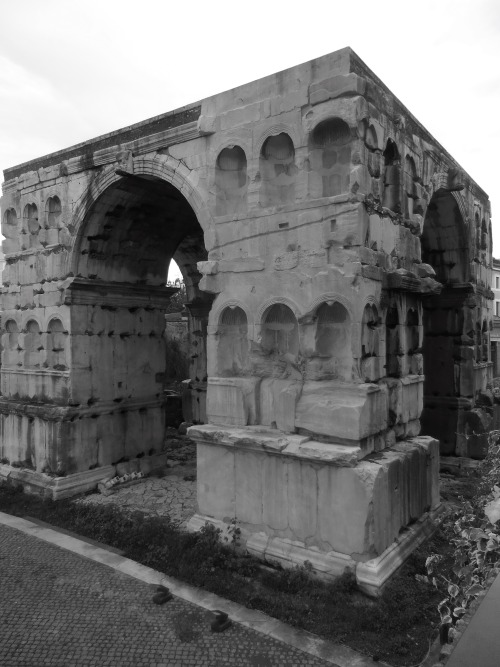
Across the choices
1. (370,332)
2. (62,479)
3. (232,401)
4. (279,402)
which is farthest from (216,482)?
(62,479)

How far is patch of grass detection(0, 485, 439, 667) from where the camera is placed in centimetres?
432

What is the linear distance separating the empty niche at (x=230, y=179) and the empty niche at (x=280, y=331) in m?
1.41

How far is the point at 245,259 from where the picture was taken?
6066 millimetres

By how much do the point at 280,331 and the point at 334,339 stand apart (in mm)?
704

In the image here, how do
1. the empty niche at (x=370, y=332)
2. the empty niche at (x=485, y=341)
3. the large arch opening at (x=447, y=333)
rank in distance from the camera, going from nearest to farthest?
the empty niche at (x=370, y=332), the large arch opening at (x=447, y=333), the empty niche at (x=485, y=341)

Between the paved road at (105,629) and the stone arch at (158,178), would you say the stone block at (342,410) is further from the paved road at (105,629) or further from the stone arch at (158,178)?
the stone arch at (158,178)

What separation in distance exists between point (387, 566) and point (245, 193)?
173 inches

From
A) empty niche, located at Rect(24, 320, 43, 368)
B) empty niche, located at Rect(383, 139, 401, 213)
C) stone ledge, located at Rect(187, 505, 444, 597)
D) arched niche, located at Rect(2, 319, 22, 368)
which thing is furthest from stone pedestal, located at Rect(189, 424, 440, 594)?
arched niche, located at Rect(2, 319, 22, 368)

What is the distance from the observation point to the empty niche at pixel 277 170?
5.97 meters

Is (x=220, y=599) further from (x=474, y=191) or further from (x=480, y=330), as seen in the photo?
(x=474, y=191)

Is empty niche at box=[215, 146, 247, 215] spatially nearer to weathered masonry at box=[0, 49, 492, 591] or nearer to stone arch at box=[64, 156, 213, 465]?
weathered masonry at box=[0, 49, 492, 591]

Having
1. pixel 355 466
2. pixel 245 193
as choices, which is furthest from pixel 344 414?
pixel 245 193

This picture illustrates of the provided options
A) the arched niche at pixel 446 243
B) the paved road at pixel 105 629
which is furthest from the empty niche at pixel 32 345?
the arched niche at pixel 446 243

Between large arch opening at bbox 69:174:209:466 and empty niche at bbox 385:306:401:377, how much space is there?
4.03 meters
